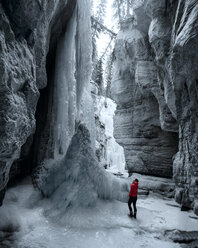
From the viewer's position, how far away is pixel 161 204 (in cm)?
857

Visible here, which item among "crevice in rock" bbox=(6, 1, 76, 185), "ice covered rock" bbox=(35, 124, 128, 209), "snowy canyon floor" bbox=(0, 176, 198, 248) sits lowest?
"snowy canyon floor" bbox=(0, 176, 198, 248)

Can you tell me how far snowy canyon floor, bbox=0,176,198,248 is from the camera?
4.52m

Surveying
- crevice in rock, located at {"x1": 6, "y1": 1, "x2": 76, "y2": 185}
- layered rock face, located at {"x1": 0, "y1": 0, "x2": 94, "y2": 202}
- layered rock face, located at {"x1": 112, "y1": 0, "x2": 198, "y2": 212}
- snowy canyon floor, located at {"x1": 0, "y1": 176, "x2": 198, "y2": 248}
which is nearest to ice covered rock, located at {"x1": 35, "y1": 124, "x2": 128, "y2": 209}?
snowy canyon floor, located at {"x1": 0, "y1": 176, "x2": 198, "y2": 248}

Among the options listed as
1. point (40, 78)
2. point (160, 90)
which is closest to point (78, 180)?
point (40, 78)

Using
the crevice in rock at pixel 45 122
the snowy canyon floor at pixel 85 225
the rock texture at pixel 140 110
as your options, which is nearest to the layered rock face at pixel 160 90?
the rock texture at pixel 140 110

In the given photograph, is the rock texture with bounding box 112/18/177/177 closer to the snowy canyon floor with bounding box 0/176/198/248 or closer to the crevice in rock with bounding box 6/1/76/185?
the snowy canyon floor with bounding box 0/176/198/248

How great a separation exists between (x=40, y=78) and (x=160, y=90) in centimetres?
699

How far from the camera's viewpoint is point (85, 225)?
573cm

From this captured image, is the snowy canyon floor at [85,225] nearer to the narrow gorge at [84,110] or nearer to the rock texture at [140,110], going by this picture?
the narrow gorge at [84,110]

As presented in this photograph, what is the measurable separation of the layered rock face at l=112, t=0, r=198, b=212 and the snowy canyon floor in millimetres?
1605

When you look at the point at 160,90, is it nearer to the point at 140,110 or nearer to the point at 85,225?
the point at 140,110

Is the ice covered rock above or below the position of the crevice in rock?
below

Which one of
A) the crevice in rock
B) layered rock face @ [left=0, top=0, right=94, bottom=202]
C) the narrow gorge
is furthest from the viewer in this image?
the crevice in rock

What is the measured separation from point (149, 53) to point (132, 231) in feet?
34.4
